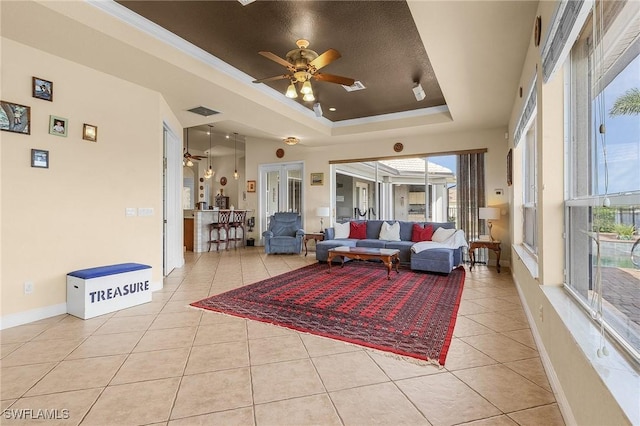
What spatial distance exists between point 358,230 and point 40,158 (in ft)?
17.9

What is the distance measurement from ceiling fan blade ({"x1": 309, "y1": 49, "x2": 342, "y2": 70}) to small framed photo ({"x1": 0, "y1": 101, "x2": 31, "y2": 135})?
2877mm

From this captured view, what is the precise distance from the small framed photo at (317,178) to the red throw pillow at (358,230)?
1.60 meters

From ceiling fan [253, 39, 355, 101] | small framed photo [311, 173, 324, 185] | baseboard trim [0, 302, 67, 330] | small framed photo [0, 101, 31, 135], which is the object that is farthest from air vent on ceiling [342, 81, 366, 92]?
baseboard trim [0, 302, 67, 330]

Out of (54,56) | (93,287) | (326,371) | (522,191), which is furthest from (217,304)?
(522,191)

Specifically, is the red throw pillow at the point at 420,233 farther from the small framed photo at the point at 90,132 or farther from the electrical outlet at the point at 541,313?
the small framed photo at the point at 90,132

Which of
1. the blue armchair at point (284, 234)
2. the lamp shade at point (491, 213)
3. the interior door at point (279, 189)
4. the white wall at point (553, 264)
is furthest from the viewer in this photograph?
the interior door at point (279, 189)

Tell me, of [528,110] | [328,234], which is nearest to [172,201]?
[328,234]

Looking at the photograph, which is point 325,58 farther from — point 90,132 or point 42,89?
point 42,89

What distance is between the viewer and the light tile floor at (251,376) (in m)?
1.68

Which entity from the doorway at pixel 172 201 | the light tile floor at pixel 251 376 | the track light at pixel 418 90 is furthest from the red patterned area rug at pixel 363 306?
the track light at pixel 418 90

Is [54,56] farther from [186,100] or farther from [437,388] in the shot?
[437,388]

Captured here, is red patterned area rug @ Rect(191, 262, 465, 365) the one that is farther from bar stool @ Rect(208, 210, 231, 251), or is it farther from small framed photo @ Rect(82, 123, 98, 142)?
A: bar stool @ Rect(208, 210, 231, 251)

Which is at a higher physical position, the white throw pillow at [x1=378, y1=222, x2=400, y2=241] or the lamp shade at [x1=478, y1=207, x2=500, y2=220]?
the lamp shade at [x1=478, y1=207, x2=500, y2=220]

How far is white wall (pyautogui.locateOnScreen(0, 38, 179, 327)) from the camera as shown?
296cm
